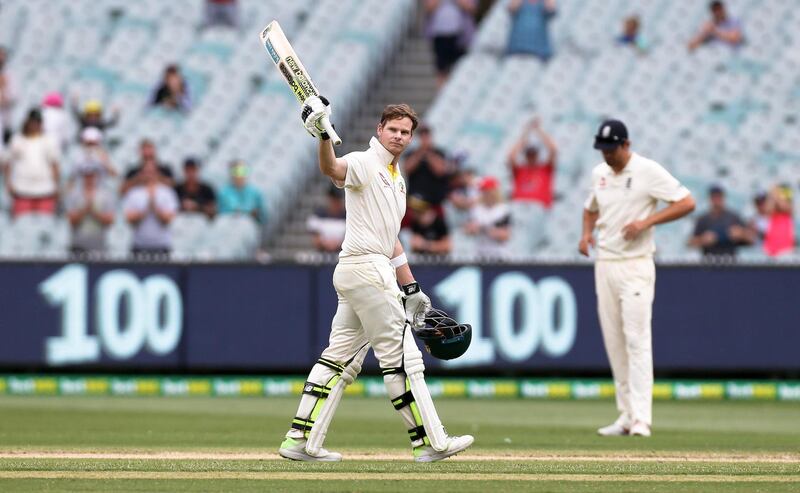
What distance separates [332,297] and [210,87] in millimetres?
5717

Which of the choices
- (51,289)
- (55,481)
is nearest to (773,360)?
(51,289)

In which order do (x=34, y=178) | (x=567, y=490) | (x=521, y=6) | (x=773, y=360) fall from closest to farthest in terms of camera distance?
(x=567, y=490)
(x=773, y=360)
(x=34, y=178)
(x=521, y=6)

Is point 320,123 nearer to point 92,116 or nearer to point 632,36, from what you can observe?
point 92,116

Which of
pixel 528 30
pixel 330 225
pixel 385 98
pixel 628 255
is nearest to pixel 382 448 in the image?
pixel 628 255

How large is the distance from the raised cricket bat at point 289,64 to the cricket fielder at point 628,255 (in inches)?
126

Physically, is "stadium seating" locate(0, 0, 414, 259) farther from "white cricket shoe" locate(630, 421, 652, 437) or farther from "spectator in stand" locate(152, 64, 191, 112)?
"white cricket shoe" locate(630, 421, 652, 437)

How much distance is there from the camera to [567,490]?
277 inches

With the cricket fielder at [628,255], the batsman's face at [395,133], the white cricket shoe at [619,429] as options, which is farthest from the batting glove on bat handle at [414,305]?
the white cricket shoe at [619,429]

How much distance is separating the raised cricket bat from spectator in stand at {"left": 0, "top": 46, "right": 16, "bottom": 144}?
437 inches

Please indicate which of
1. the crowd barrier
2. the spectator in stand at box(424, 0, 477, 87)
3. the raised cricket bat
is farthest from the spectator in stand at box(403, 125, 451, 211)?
the raised cricket bat

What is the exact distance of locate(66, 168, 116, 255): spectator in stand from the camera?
52.2ft

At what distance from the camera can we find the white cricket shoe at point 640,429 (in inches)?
409

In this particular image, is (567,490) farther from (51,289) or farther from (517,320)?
(51,289)

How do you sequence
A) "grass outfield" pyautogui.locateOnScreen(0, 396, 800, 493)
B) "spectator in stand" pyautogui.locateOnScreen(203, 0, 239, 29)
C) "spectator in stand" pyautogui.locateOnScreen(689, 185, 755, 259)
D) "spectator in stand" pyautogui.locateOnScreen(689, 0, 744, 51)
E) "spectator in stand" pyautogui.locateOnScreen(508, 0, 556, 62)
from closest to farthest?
"grass outfield" pyautogui.locateOnScreen(0, 396, 800, 493) < "spectator in stand" pyautogui.locateOnScreen(689, 185, 755, 259) < "spectator in stand" pyautogui.locateOnScreen(689, 0, 744, 51) < "spectator in stand" pyautogui.locateOnScreen(508, 0, 556, 62) < "spectator in stand" pyautogui.locateOnScreen(203, 0, 239, 29)
